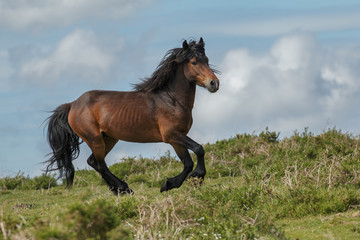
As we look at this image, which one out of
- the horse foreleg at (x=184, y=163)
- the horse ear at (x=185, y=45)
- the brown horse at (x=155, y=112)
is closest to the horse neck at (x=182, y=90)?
the brown horse at (x=155, y=112)

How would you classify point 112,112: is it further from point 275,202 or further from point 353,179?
point 353,179

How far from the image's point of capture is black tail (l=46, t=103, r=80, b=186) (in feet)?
34.0

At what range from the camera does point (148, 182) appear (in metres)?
11.7

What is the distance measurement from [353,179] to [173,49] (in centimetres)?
375

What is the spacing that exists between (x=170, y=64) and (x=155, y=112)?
2.79 ft

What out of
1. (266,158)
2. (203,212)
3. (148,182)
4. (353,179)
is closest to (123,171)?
(148,182)

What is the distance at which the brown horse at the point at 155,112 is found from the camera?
343 inches

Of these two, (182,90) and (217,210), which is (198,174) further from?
(217,210)

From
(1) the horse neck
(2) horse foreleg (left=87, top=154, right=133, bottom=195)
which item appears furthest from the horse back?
(2) horse foreleg (left=87, top=154, right=133, bottom=195)

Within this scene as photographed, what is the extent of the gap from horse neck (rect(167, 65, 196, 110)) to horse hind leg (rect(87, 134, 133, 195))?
160cm

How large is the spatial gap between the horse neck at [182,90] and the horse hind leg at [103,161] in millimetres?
1596

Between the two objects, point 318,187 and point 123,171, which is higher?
point 123,171

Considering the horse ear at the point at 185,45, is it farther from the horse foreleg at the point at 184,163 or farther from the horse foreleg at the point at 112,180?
the horse foreleg at the point at 112,180

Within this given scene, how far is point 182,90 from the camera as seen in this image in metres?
8.94
